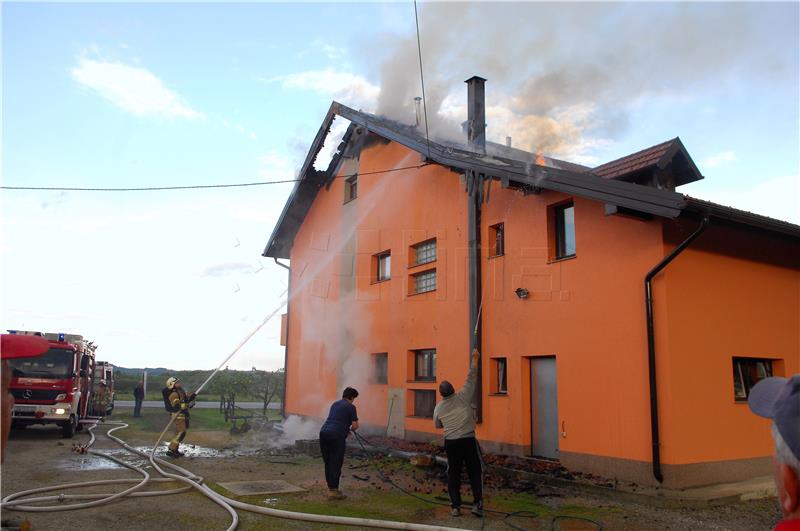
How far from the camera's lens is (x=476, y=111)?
15.3m

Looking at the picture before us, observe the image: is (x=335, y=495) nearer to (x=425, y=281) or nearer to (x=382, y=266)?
(x=425, y=281)

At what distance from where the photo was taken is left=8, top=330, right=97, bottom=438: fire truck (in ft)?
49.6

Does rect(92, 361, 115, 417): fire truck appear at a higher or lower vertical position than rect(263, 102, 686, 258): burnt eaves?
lower

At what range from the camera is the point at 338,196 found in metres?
19.2

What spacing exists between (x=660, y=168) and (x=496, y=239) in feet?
13.0

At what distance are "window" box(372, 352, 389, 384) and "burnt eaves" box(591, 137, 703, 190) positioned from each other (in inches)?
317

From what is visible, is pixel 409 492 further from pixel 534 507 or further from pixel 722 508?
pixel 722 508

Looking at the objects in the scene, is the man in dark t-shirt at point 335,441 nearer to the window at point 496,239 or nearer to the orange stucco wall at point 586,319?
the orange stucco wall at point 586,319

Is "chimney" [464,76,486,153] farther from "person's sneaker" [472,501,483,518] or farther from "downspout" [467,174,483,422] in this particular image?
"person's sneaker" [472,501,483,518]

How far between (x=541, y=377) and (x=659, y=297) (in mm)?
2970

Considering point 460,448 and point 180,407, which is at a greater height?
point 180,407

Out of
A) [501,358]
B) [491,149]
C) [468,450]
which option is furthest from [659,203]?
[491,149]

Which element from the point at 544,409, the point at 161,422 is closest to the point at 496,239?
the point at 544,409

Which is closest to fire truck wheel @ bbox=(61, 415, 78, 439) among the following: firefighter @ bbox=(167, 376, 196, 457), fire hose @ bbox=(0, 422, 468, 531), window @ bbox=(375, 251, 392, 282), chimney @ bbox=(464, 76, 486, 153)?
firefighter @ bbox=(167, 376, 196, 457)
